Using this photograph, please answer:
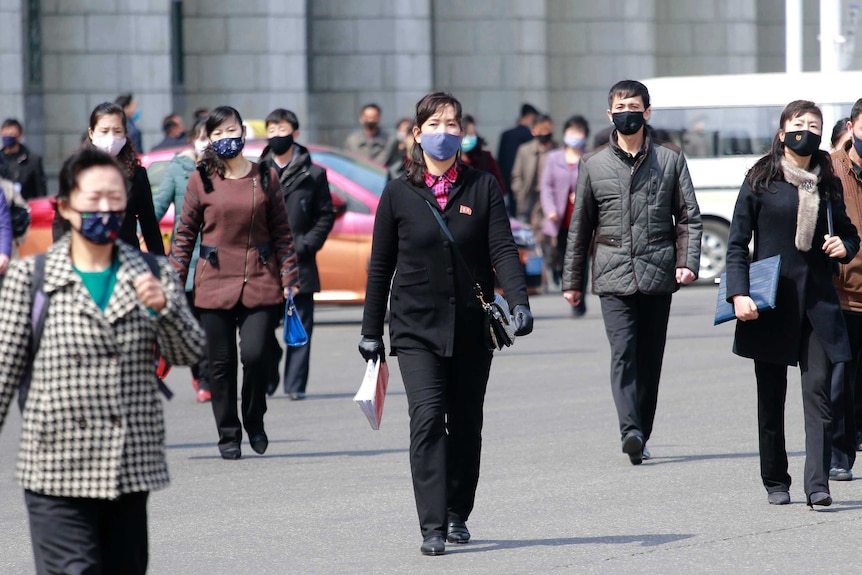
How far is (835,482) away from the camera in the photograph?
26.7ft

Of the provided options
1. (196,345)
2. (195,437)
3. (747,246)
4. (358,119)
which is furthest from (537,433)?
(358,119)

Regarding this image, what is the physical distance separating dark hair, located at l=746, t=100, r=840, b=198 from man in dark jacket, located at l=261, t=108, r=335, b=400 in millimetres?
4071

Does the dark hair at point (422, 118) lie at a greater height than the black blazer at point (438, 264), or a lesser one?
greater

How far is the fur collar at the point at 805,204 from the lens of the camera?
7.35 metres

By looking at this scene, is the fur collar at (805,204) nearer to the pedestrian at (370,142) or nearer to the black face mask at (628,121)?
the black face mask at (628,121)

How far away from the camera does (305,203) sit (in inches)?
446

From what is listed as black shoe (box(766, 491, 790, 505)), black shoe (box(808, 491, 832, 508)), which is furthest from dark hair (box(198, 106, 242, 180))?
black shoe (box(808, 491, 832, 508))

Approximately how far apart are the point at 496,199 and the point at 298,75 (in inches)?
741

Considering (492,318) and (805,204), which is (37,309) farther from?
(805,204)

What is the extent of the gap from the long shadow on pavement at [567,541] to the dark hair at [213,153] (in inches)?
120

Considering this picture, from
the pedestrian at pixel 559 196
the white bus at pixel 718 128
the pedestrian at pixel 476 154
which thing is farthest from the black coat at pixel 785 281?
the white bus at pixel 718 128

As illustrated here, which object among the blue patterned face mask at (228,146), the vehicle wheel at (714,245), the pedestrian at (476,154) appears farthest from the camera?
the vehicle wheel at (714,245)

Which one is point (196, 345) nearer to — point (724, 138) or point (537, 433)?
point (537, 433)

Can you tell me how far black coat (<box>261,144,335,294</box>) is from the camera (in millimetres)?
11156
